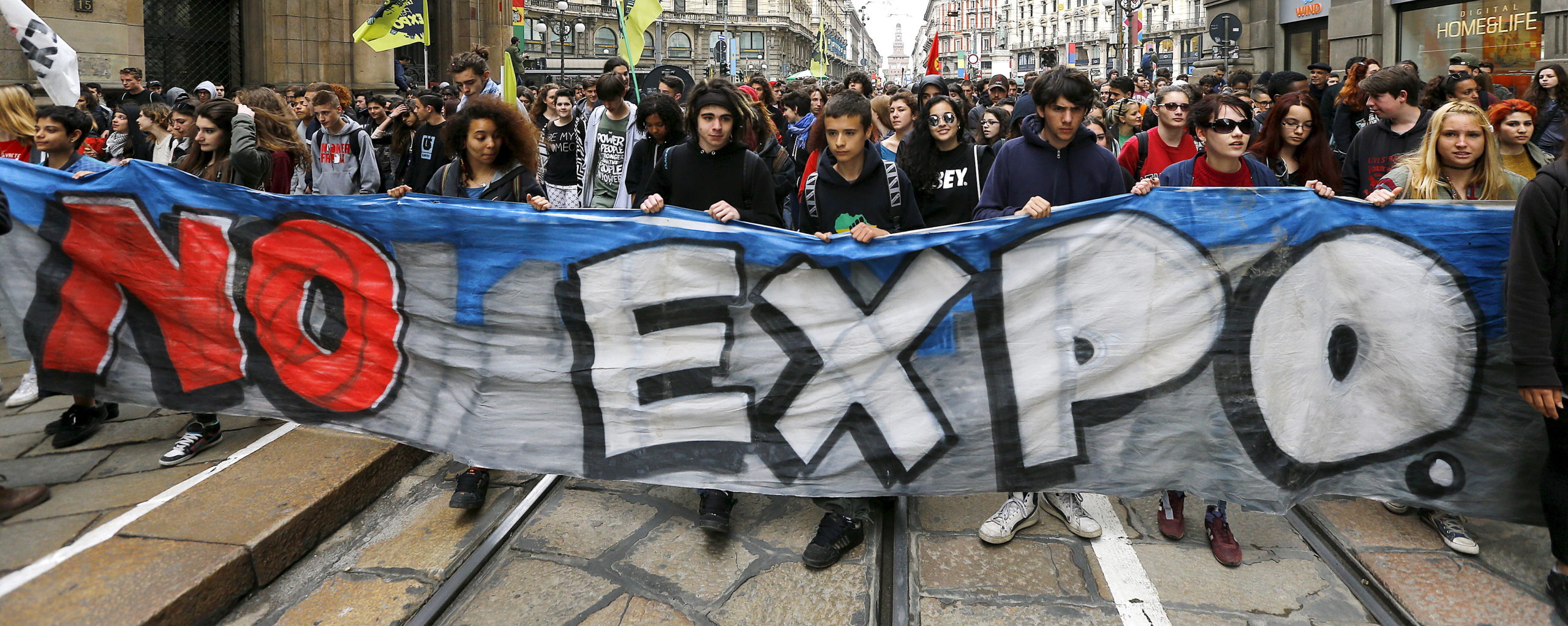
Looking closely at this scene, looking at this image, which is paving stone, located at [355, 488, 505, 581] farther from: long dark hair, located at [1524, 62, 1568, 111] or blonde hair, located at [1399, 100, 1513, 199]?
long dark hair, located at [1524, 62, 1568, 111]

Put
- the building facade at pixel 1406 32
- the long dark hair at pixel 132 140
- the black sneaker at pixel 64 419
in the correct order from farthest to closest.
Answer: the building facade at pixel 1406 32 → the long dark hair at pixel 132 140 → the black sneaker at pixel 64 419

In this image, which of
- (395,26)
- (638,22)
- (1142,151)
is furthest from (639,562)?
(395,26)

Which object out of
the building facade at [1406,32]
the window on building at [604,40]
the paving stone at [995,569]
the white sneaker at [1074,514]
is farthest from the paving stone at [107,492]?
the window on building at [604,40]

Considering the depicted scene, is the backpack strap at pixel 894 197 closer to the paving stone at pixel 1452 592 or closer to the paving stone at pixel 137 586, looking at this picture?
the paving stone at pixel 1452 592

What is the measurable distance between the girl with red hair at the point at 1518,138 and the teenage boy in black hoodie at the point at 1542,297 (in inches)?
58.0

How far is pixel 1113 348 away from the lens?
3.52m

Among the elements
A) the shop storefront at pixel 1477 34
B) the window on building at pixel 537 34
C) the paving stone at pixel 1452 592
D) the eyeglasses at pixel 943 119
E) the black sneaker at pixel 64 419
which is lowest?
the paving stone at pixel 1452 592

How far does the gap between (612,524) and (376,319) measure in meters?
1.25

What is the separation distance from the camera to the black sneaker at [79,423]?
15.5ft

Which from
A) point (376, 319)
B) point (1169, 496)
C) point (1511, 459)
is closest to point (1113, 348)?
point (1169, 496)

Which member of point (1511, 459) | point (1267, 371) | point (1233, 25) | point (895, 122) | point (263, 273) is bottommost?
point (1511, 459)

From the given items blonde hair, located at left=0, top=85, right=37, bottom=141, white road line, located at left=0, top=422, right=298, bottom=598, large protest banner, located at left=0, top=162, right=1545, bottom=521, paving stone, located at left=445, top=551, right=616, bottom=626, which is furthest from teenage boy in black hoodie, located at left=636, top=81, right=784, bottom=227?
blonde hair, located at left=0, top=85, right=37, bottom=141

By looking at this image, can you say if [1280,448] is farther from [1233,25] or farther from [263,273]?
[1233,25]

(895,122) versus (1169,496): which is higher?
(895,122)
